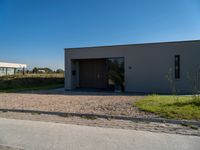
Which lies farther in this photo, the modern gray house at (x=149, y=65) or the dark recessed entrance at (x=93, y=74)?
the dark recessed entrance at (x=93, y=74)

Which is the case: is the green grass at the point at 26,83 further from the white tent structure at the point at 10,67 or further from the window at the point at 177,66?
the white tent structure at the point at 10,67

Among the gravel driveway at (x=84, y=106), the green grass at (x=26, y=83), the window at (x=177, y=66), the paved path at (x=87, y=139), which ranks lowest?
the paved path at (x=87, y=139)

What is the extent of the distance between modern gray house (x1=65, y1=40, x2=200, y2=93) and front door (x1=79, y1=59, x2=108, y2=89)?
152 cm

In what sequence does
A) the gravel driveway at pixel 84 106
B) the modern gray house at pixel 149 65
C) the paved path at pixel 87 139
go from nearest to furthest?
1. the paved path at pixel 87 139
2. the gravel driveway at pixel 84 106
3. the modern gray house at pixel 149 65

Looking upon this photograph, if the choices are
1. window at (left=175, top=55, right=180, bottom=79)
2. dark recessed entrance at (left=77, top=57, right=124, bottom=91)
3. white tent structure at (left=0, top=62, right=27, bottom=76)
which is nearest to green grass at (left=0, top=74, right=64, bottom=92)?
dark recessed entrance at (left=77, top=57, right=124, bottom=91)

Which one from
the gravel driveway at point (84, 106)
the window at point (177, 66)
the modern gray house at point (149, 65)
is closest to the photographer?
the gravel driveway at point (84, 106)

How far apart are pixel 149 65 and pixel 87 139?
11336mm

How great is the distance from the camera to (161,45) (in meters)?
14.6

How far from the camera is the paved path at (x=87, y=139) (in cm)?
420

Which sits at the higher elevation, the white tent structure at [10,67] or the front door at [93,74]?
the white tent structure at [10,67]

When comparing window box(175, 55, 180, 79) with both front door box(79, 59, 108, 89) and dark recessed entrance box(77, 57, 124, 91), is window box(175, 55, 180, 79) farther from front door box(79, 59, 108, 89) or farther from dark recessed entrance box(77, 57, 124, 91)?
front door box(79, 59, 108, 89)

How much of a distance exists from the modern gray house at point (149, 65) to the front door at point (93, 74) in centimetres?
152

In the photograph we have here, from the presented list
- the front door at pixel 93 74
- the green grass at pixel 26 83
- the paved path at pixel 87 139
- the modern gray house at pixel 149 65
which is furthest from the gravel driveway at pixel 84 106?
the green grass at pixel 26 83

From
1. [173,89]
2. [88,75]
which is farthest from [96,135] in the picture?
[88,75]
